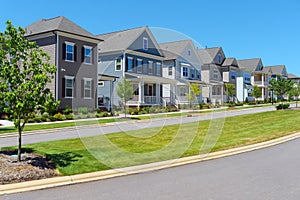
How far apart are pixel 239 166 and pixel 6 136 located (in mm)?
12090

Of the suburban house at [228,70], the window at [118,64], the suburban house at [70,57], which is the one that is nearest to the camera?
the suburban house at [70,57]

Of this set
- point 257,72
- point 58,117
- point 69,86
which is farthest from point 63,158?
point 257,72

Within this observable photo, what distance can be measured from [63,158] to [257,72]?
63.1m

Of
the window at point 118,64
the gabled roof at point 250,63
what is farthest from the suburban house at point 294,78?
the window at point 118,64

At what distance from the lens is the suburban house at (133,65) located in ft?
112

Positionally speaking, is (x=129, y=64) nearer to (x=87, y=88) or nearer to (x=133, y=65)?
(x=133, y=65)

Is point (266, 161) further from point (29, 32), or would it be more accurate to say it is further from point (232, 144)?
point (29, 32)

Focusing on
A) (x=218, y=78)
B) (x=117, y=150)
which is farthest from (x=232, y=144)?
(x=218, y=78)

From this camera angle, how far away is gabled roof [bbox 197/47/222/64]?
5259 centimetres

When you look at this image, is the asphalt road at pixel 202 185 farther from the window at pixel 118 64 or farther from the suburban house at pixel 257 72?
the suburban house at pixel 257 72

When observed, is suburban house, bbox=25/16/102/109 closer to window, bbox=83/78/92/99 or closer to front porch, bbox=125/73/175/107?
window, bbox=83/78/92/99

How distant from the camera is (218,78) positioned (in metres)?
54.7

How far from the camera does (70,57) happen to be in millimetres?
27516

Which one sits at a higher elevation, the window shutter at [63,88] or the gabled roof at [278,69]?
the gabled roof at [278,69]
